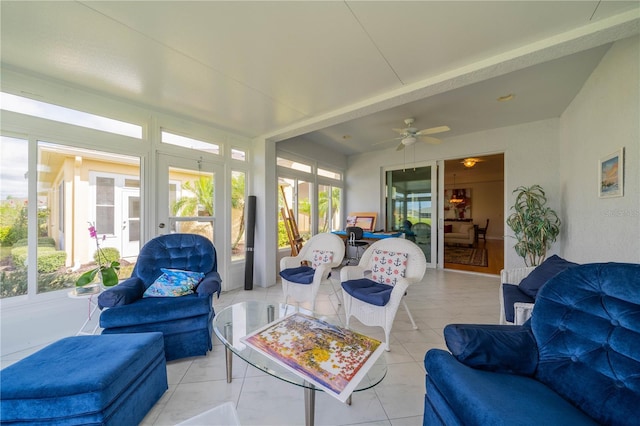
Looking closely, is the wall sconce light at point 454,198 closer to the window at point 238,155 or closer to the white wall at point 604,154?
the white wall at point 604,154

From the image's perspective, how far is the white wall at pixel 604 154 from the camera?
6.39ft

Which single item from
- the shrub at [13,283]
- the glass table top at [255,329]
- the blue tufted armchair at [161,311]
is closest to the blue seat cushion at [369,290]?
the glass table top at [255,329]

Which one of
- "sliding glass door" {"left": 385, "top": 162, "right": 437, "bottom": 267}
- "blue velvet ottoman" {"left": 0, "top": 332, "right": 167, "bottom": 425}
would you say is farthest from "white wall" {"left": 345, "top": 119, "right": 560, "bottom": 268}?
"blue velvet ottoman" {"left": 0, "top": 332, "right": 167, "bottom": 425}

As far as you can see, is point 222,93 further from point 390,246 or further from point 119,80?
point 390,246

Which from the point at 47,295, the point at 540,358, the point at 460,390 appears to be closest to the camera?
the point at 460,390

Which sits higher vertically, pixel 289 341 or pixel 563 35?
pixel 563 35

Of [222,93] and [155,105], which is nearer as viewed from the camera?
[222,93]

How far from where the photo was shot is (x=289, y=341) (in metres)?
1.43

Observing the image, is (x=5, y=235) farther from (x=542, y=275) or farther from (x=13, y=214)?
(x=542, y=275)

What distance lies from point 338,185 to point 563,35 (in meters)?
4.64

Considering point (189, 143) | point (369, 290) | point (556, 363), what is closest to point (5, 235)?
point (189, 143)

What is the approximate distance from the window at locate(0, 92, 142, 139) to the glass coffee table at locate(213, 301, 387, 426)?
252 centimetres

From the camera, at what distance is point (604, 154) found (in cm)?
238

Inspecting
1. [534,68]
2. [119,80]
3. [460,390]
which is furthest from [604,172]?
[119,80]
